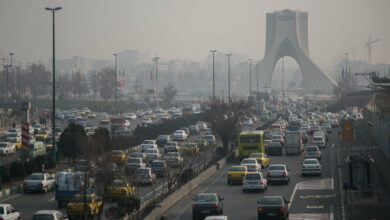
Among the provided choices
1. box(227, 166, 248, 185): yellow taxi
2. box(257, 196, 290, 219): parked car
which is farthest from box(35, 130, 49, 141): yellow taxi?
box(257, 196, 290, 219): parked car

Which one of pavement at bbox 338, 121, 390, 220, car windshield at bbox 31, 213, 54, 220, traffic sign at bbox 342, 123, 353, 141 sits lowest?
pavement at bbox 338, 121, 390, 220

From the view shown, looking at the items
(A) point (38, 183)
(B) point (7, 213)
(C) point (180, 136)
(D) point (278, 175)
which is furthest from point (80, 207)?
(C) point (180, 136)

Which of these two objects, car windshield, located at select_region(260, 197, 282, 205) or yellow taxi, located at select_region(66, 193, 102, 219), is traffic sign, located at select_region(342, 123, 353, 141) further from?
yellow taxi, located at select_region(66, 193, 102, 219)

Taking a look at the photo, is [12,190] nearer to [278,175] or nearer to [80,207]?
[80,207]

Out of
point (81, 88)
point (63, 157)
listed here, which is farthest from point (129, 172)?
point (81, 88)

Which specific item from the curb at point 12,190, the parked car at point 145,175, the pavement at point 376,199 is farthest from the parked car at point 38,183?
the pavement at point 376,199

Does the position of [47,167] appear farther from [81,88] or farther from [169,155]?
[81,88]
